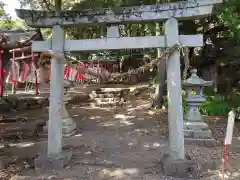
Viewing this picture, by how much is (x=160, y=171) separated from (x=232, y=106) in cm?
613

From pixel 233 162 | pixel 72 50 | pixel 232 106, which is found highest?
pixel 72 50

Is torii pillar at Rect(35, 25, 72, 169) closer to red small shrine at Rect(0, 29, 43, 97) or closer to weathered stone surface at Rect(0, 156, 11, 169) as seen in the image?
weathered stone surface at Rect(0, 156, 11, 169)

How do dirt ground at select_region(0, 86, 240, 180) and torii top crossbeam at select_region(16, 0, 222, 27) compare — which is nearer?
torii top crossbeam at select_region(16, 0, 222, 27)

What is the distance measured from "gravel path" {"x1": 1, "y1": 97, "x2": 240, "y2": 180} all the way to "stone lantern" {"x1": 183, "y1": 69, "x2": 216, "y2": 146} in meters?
0.34

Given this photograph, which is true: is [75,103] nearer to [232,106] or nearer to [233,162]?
[232,106]

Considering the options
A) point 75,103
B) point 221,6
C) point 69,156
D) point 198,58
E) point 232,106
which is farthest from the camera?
point 75,103

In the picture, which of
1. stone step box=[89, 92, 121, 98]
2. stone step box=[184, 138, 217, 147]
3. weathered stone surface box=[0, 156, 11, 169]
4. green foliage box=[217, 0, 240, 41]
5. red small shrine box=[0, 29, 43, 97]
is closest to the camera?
weathered stone surface box=[0, 156, 11, 169]

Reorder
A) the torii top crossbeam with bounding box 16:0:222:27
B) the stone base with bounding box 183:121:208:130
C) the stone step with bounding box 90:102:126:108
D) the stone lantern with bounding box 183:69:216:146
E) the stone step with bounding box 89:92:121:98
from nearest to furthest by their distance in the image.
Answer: the torii top crossbeam with bounding box 16:0:222:27 < the stone lantern with bounding box 183:69:216:146 < the stone base with bounding box 183:121:208:130 < the stone step with bounding box 90:102:126:108 < the stone step with bounding box 89:92:121:98

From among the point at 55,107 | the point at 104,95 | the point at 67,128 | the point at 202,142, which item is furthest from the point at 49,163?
the point at 104,95

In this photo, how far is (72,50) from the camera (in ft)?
16.4

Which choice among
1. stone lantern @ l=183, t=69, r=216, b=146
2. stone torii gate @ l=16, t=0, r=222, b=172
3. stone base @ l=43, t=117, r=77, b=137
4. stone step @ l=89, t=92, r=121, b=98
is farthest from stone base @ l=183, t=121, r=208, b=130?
stone step @ l=89, t=92, r=121, b=98

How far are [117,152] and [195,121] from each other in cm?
233

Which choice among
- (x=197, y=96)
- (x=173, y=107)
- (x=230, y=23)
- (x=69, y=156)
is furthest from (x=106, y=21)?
(x=230, y=23)

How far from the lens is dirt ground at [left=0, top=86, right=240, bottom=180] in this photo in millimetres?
4934
